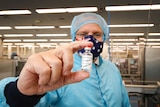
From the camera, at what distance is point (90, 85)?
93 cm

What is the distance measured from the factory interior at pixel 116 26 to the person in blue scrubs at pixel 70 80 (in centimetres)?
90

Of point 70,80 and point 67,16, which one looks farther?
point 67,16

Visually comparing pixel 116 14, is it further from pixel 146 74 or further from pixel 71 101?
pixel 71 101

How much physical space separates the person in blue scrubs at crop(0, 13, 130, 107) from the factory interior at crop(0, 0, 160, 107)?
2.95 ft

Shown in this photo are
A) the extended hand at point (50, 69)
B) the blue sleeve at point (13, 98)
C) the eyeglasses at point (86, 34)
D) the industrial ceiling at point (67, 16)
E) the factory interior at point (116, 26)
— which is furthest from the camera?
the industrial ceiling at point (67, 16)

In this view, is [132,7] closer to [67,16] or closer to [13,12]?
[67,16]

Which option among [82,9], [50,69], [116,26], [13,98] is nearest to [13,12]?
[82,9]

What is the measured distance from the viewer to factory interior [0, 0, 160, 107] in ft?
10.3

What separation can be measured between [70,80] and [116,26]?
6.43 metres

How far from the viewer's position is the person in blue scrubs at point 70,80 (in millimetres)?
513

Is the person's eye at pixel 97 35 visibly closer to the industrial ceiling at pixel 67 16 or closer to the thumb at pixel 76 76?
the thumb at pixel 76 76

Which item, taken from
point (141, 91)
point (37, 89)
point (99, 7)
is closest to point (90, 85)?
point (37, 89)

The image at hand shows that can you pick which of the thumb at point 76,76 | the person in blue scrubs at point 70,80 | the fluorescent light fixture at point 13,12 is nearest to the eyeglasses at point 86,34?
the person in blue scrubs at point 70,80

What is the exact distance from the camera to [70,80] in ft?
1.91
